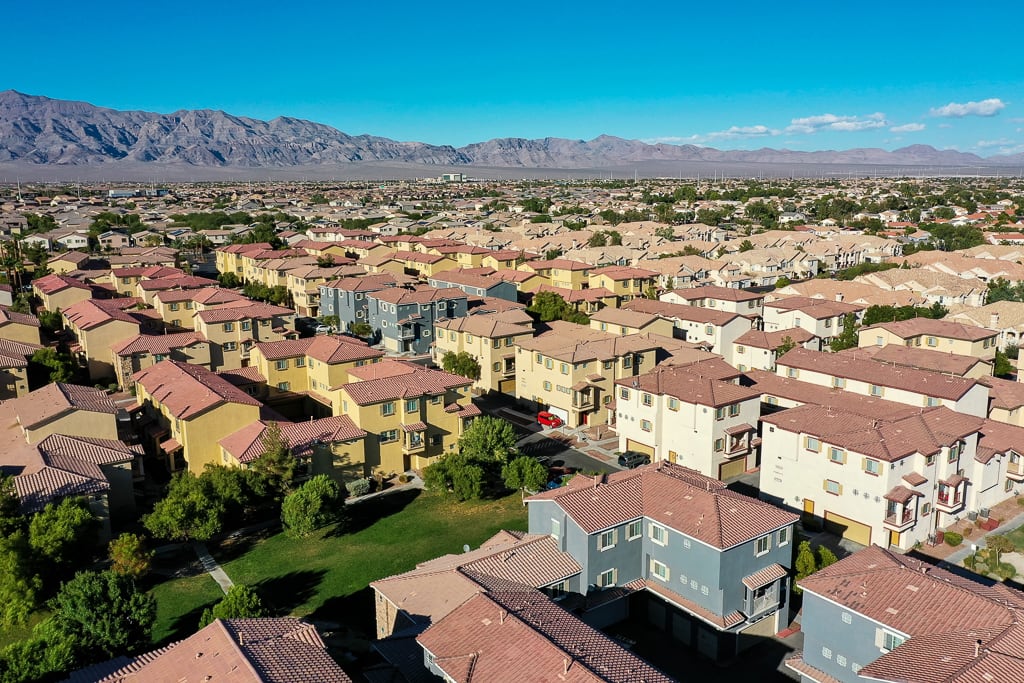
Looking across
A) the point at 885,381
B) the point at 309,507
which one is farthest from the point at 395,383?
the point at 885,381

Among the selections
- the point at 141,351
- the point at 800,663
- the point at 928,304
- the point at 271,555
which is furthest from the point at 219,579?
the point at 928,304

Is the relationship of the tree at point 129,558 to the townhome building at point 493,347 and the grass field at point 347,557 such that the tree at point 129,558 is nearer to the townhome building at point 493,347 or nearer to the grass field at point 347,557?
the grass field at point 347,557

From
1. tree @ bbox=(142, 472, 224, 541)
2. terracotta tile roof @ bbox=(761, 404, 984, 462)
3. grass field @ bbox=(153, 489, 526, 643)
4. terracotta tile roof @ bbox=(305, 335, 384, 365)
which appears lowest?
grass field @ bbox=(153, 489, 526, 643)

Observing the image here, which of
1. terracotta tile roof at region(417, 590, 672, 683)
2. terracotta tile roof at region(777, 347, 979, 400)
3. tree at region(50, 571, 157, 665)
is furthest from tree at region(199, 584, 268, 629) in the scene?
terracotta tile roof at region(777, 347, 979, 400)

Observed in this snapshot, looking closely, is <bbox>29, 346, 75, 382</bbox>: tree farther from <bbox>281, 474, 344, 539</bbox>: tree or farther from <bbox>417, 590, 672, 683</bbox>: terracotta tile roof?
<bbox>417, 590, 672, 683</bbox>: terracotta tile roof

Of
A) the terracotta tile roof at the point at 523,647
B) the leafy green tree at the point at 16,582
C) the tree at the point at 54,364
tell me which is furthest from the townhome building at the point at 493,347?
the terracotta tile roof at the point at 523,647

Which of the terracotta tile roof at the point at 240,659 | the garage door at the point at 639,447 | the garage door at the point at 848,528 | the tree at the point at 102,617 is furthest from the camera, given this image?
the garage door at the point at 639,447
